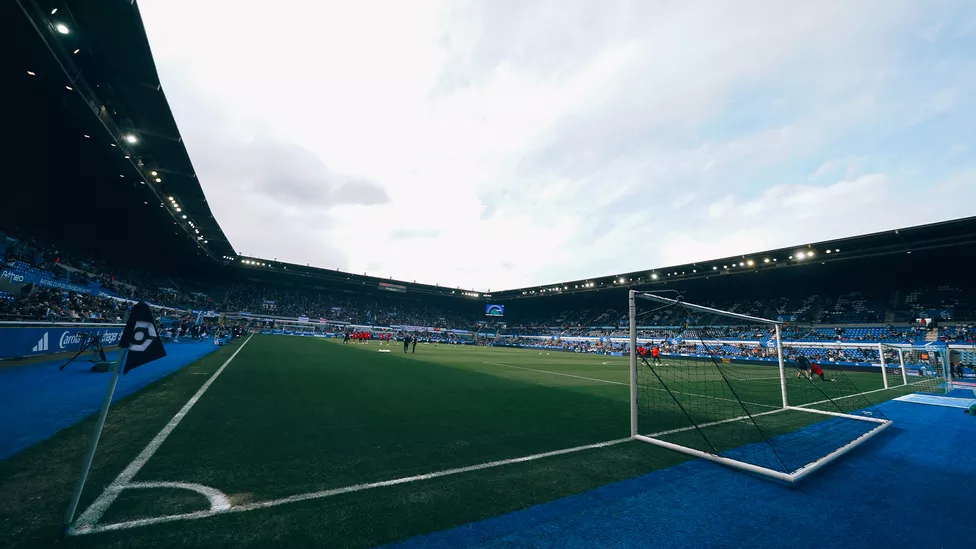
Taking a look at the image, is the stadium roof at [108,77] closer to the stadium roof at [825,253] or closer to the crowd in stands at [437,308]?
the crowd in stands at [437,308]

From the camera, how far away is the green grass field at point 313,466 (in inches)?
112

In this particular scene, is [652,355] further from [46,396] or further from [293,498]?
[46,396]

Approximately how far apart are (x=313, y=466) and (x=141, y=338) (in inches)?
91.1

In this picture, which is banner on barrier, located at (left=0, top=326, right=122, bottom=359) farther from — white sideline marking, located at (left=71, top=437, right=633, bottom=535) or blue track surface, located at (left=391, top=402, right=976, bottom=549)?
blue track surface, located at (left=391, top=402, right=976, bottom=549)

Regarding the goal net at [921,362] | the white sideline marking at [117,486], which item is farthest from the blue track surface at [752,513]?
the goal net at [921,362]

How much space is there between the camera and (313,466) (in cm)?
418

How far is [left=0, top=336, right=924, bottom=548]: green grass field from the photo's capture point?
2.84 m

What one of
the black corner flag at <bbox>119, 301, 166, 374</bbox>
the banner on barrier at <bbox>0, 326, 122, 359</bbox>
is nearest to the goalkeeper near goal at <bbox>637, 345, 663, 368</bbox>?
the black corner flag at <bbox>119, 301, 166, 374</bbox>

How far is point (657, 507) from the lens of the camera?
3572 millimetres

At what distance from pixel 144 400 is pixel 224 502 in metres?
6.46

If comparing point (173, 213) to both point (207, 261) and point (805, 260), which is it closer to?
point (207, 261)

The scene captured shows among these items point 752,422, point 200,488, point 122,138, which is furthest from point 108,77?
point 752,422

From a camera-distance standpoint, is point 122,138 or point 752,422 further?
point 122,138

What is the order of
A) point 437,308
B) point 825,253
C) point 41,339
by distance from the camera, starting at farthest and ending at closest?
point 437,308 → point 825,253 → point 41,339
